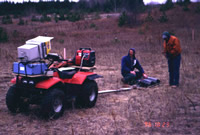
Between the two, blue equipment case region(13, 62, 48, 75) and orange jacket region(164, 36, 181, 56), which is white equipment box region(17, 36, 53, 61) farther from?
orange jacket region(164, 36, 181, 56)

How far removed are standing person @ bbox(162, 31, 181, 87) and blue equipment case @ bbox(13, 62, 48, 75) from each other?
4.66 metres

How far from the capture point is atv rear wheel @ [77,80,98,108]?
6197mm

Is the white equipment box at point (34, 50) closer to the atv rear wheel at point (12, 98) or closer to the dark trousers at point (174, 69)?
the atv rear wheel at point (12, 98)

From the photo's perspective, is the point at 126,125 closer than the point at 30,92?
Yes

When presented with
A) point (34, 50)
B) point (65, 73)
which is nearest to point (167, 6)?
point (65, 73)

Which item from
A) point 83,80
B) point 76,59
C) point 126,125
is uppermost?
point 76,59

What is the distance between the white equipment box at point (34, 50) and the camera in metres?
5.19

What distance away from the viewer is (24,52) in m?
5.19

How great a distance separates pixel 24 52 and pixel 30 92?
0.98 meters

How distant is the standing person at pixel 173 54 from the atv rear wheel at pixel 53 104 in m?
4.38

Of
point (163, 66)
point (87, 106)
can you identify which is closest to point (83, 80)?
point (87, 106)

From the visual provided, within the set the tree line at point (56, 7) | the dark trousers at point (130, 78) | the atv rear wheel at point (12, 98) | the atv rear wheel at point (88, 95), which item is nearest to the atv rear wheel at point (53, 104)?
the atv rear wheel at point (88, 95)

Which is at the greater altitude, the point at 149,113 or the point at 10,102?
the point at 10,102

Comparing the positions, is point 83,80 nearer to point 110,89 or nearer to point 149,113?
point 149,113
